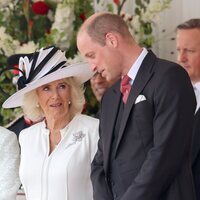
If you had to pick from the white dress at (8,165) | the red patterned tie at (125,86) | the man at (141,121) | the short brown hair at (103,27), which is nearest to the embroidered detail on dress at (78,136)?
the white dress at (8,165)

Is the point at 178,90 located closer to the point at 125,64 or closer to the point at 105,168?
the point at 125,64

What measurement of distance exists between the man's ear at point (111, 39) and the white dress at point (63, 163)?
0.59 meters

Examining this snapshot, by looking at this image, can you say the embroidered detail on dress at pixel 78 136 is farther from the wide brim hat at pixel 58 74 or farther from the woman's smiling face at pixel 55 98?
the wide brim hat at pixel 58 74

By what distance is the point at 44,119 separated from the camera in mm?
2775

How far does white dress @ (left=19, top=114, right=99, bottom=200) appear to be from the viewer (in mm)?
2467

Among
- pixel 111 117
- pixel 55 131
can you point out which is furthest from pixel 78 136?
pixel 111 117

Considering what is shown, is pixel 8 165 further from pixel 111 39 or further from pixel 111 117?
pixel 111 39

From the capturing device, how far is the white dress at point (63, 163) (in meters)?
2.47

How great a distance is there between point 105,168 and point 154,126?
275 millimetres

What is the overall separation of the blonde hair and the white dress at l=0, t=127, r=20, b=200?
0.20 meters

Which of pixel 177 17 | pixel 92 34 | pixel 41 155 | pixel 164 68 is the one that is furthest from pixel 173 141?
pixel 177 17

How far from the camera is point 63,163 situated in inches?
97.7

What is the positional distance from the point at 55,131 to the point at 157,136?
782 millimetres


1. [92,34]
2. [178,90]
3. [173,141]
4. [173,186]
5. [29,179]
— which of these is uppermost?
[92,34]
